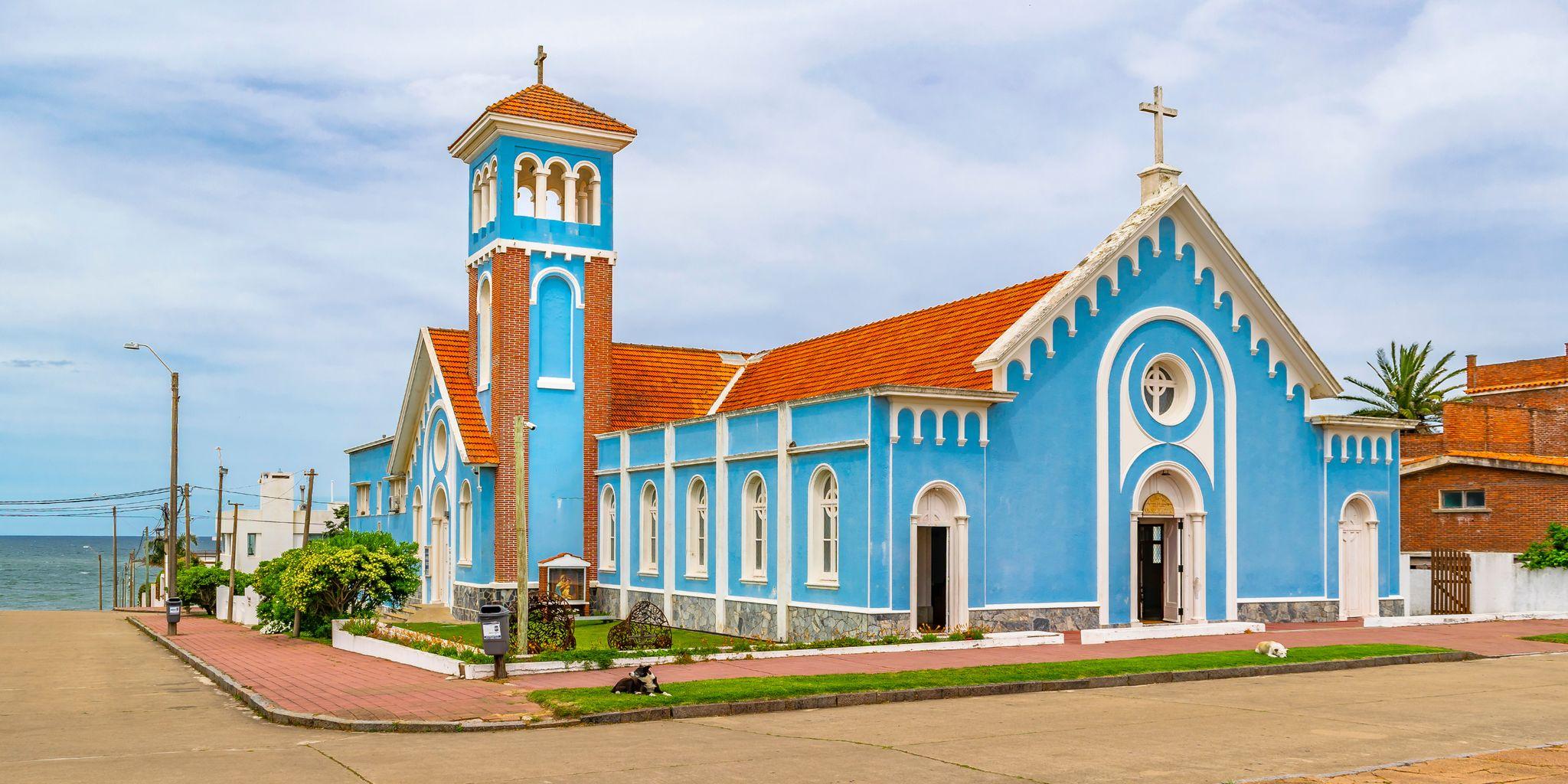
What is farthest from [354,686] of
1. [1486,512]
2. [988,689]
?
[1486,512]

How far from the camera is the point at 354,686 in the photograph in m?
19.0

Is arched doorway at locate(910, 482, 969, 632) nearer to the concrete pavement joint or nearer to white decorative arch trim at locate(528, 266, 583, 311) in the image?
the concrete pavement joint

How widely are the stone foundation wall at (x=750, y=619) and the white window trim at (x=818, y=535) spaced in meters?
1.43

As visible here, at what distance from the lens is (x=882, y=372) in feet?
93.9

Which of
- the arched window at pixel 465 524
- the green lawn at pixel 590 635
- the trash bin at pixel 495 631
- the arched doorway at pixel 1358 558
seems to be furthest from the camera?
the arched window at pixel 465 524

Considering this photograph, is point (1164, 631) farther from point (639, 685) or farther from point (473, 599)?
point (473, 599)

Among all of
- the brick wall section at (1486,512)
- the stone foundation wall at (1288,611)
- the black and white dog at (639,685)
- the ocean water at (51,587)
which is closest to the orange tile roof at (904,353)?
the stone foundation wall at (1288,611)

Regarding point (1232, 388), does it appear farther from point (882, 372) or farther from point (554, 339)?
point (554, 339)

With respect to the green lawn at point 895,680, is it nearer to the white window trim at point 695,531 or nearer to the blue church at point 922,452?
the blue church at point 922,452

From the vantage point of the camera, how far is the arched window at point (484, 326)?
34375 millimetres

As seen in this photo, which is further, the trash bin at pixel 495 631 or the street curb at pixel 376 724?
the trash bin at pixel 495 631

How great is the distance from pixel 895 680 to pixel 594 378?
18089mm

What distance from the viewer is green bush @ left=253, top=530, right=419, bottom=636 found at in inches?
1136

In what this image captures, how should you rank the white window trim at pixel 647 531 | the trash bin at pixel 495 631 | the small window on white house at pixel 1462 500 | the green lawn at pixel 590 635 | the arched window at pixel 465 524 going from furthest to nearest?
1. the small window on white house at pixel 1462 500
2. the arched window at pixel 465 524
3. the white window trim at pixel 647 531
4. the green lawn at pixel 590 635
5. the trash bin at pixel 495 631
